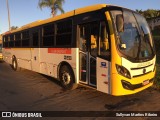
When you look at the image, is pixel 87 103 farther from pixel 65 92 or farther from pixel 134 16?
pixel 134 16

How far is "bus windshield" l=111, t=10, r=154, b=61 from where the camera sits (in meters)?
6.61

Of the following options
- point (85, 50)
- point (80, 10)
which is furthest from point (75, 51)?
point (80, 10)

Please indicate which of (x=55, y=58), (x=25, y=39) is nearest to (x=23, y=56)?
(x=25, y=39)

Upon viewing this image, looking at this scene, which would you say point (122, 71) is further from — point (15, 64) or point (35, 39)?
point (15, 64)

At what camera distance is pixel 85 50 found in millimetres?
7789

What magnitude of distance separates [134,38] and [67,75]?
121 inches

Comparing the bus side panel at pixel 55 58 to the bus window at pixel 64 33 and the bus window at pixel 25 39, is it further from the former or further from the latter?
the bus window at pixel 25 39

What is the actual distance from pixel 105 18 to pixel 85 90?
325 cm

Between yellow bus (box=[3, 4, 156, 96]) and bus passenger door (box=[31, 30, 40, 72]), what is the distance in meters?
1.32

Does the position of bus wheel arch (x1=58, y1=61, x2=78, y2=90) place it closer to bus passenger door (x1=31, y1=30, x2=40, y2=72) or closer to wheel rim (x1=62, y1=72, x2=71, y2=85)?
wheel rim (x1=62, y1=72, x2=71, y2=85)

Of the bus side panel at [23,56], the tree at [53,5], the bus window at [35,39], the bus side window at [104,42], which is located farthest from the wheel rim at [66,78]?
the tree at [53,5]

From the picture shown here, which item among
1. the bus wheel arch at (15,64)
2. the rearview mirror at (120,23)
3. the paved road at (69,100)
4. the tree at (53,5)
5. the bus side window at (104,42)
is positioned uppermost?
the tree at (53,5)

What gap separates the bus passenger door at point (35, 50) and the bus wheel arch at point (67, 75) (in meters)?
2.48

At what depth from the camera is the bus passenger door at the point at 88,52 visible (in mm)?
7314
